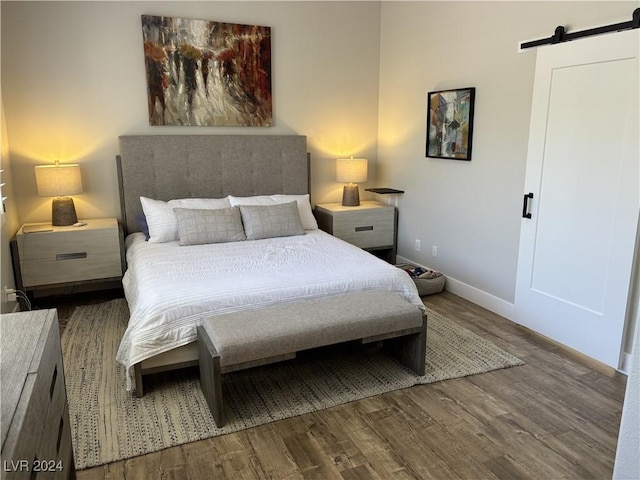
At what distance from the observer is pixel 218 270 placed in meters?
3.13

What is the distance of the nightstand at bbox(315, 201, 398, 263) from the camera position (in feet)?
15.7

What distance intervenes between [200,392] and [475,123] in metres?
2.93

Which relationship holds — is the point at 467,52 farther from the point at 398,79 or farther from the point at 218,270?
the point at 218,270

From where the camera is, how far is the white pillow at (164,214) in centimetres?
392

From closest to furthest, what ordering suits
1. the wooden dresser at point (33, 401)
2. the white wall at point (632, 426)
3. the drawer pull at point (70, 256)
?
1. the wooden dresser at point (33, 401)
2. the white wall at point (632, 426)
3. the drawer pull at point (70, 256)

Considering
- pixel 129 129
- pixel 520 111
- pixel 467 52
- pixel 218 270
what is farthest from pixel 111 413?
pixel 467 52

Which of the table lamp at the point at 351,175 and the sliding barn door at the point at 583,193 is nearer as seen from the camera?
the sliding barn door at the point at 583,193

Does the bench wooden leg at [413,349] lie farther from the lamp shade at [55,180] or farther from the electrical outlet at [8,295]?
the lamp shade at [55,180]

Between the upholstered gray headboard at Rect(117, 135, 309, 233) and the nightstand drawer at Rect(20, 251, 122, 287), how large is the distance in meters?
0.46

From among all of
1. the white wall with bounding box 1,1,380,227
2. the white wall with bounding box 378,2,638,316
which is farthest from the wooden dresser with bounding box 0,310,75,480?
the white wall with bounding box 378,2,638,316

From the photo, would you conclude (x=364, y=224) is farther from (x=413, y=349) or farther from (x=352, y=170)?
(x=413, y=349)

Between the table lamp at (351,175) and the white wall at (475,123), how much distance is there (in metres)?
0.39

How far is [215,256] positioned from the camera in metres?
3.47

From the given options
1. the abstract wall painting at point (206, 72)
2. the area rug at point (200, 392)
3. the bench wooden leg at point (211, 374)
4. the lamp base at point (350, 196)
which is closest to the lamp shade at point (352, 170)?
the lamp base at point (350, 196)
